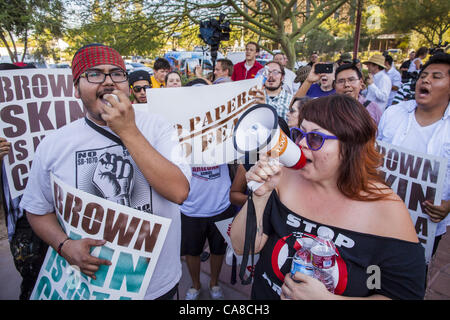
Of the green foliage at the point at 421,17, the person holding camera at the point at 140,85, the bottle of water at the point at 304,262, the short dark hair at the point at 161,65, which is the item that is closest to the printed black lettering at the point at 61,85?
the person holding camera at the point at 140,85

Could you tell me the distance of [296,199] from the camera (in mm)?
1411

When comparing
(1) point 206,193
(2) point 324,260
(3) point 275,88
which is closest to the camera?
(2) point 324,260

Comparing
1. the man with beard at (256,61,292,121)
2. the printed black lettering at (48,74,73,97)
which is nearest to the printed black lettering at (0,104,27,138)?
the printed black lettering at (48,74,73,97)

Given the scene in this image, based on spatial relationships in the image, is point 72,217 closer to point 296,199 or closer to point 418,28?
point 296,199

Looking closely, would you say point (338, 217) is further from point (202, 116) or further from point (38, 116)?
point (38, 116)

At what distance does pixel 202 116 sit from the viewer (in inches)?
98.3

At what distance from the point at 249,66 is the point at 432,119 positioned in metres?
4.43

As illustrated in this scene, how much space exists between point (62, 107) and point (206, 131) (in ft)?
3.80

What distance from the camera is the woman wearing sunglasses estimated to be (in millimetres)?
1160

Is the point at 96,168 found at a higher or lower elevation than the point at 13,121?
lower

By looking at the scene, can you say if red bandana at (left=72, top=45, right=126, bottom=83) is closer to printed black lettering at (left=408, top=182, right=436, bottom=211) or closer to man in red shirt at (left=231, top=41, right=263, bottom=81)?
printed black lettering at (left=408, top=182, right=436, bottom=211)

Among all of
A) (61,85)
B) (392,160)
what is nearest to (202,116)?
(61,85)

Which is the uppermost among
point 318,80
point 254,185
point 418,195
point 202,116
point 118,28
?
point 118,28

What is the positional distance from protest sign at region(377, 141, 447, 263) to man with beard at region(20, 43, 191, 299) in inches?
62.2
